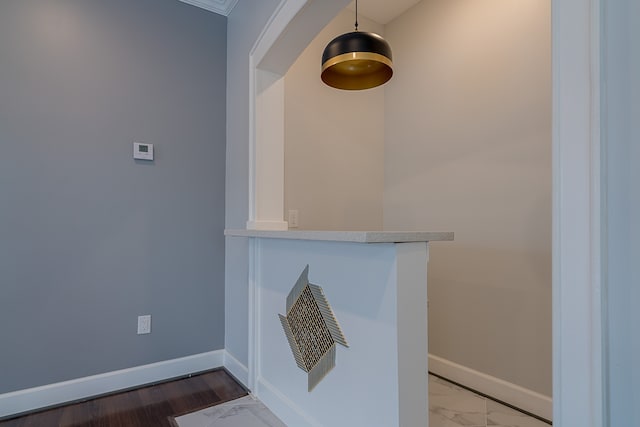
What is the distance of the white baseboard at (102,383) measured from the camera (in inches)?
81.1

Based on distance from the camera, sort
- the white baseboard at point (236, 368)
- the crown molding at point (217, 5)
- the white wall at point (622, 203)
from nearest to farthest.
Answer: the white wall at point (622, 203), the white baseboard at point (236, 368), the crown molding at point (217, 5)

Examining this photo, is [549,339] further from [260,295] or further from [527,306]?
[260,295]

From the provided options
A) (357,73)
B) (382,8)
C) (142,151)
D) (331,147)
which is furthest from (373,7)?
(142,151)

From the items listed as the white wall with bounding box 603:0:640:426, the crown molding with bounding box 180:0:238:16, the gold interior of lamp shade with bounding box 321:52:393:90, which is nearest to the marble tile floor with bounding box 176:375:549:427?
the white wall with bounding box 603:0:640:426

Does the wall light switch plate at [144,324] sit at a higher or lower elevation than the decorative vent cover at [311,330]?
lower

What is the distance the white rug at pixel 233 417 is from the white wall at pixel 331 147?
1.24m

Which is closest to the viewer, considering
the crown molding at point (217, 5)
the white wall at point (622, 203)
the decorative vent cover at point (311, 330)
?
the white wall at point (622, 203)

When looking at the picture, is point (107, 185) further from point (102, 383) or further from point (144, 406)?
point (144, 406)

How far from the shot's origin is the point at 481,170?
7.98ft

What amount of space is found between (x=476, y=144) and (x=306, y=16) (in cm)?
141

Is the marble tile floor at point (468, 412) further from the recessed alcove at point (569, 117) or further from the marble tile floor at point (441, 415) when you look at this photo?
the recessed alcove at point (569, 117)

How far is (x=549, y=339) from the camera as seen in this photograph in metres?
2.03

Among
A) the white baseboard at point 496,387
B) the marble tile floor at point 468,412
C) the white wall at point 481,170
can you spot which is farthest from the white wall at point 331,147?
the marble tile floor at point 468,412

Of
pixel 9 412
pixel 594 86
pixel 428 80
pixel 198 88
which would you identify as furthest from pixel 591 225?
pixel 9 412
